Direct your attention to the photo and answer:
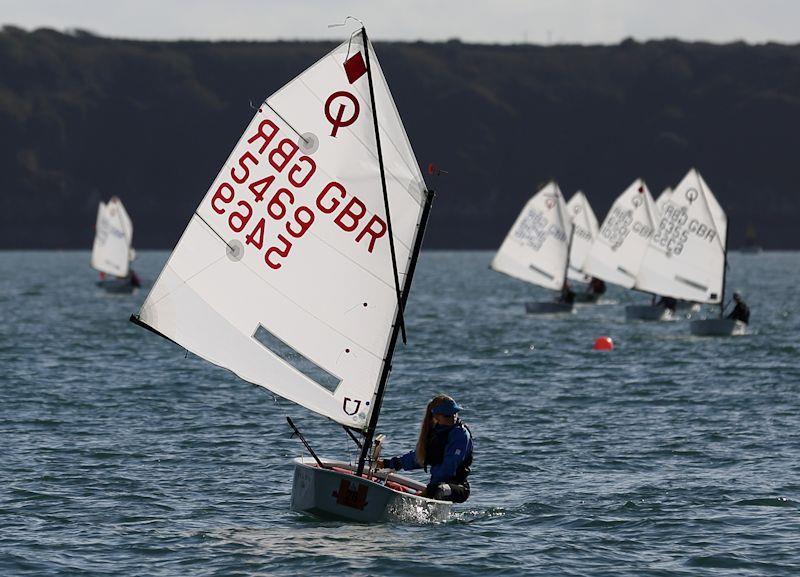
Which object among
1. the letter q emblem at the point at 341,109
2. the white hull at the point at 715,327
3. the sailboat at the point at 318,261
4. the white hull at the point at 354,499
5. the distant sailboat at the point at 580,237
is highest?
the distant sailboat at the point at 580,237

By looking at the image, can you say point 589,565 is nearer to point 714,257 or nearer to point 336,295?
point 336,295

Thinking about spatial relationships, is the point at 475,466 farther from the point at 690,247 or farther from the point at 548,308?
the point at 548,308

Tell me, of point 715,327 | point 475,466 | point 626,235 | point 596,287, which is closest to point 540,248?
point 626,235

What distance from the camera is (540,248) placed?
71.6 metres

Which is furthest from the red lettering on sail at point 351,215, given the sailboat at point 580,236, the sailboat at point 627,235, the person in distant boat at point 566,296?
the sailboat at point 580,236

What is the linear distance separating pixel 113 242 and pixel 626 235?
105 feet

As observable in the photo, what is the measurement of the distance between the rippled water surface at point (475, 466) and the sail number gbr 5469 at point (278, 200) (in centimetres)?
414

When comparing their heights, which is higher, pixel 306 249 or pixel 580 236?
pixel 580 236

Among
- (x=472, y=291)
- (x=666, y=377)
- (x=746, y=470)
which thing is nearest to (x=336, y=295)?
(x=746, y=470)

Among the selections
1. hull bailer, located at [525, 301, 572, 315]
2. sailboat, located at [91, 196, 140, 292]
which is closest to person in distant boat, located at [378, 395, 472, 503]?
hull bailer, located at [525, 301, 572, 315]

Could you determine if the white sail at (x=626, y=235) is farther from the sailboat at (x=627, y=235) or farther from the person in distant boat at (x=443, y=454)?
the person in distant boat at (x=443, y=454)

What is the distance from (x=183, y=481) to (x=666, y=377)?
68.0ft

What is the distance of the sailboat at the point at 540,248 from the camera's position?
235 ft

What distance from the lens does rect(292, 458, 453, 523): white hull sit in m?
21.5
